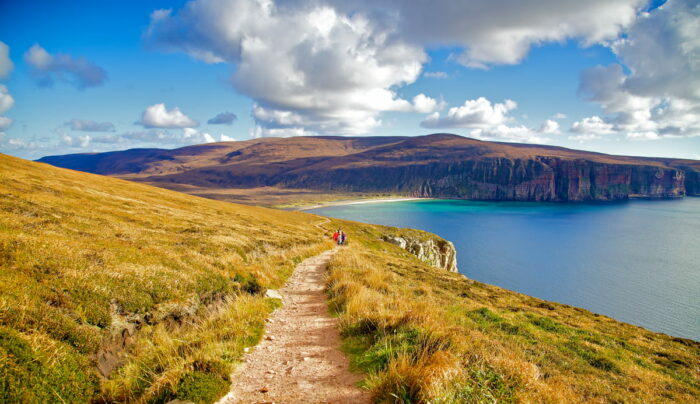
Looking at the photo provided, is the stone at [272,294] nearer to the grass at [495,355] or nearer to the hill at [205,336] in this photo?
the hill at [205,336]

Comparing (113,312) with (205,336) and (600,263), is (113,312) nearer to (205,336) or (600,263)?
(205,336)

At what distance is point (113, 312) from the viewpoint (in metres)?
9.74

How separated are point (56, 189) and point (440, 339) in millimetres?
35777

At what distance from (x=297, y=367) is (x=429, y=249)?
62116 millimetres

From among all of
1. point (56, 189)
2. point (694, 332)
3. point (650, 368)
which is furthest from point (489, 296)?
point (694, 332)

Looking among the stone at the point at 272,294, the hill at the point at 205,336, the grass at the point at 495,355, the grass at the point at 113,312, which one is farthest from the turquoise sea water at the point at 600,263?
the grass at the point at 113,312

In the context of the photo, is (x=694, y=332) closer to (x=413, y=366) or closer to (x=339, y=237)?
(x=339, y=237)

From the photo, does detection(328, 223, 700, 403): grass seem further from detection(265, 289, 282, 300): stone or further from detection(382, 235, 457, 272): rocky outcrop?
detection(382, 235, 457, 272): rocky outcrop

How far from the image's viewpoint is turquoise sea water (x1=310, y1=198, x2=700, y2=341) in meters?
52.6

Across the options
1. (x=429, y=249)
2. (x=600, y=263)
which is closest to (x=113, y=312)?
(x=429, y=249)

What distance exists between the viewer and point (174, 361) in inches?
313

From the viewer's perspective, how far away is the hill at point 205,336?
6.45 meters

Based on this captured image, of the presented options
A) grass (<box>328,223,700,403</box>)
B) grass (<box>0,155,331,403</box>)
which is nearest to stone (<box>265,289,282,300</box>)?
grass (<box>0,155,331,403</box>)

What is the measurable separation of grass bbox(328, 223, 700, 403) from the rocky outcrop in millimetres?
42844
